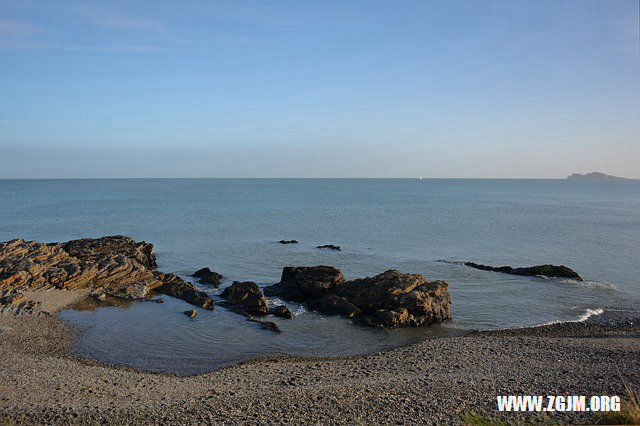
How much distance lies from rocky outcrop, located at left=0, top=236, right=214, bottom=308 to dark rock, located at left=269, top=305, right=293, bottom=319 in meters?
4.59

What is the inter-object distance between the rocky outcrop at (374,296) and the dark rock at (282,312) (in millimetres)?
1882

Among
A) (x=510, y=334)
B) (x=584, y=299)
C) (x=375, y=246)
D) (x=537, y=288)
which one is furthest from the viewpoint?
(x=375, y=246)

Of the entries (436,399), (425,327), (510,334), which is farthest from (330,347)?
(510,334)

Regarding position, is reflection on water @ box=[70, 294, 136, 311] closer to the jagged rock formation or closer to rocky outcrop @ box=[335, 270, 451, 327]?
the jagged rock formation

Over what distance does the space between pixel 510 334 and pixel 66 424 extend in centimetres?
2141

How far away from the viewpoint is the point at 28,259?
1330 inches

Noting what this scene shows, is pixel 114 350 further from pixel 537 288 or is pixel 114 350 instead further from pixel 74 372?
pixel 537 288

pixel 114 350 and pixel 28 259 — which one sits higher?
pixel 28 259

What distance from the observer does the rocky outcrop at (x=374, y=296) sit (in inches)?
1051

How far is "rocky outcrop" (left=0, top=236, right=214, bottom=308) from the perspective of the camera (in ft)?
103

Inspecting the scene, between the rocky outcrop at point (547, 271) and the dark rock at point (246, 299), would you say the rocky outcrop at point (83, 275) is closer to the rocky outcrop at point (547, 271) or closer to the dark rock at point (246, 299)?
the dark rock at point (246, 299)

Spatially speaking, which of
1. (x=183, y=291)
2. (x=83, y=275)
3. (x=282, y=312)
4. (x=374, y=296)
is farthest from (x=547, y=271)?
(x=83, y=275)

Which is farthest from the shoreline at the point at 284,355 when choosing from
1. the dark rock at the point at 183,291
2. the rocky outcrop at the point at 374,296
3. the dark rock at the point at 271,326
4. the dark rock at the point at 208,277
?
the dark rock at the point at 208,277

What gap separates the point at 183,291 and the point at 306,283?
883cm
